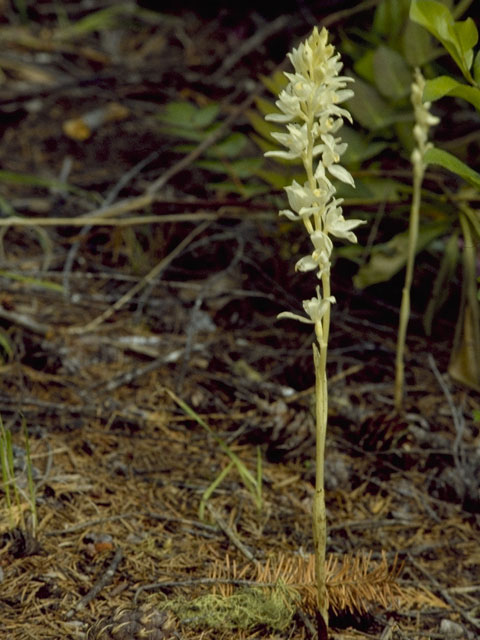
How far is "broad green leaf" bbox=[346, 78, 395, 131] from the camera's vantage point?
2559 mm

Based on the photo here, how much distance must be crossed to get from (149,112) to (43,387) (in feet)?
6.88

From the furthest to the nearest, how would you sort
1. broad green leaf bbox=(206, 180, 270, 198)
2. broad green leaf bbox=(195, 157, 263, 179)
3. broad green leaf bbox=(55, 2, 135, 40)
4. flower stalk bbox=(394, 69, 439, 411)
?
broad green leaf bbox=(55, 2, 135, 40) → broad green leaf bbox=(195, 157, 263, 179) → broad green leaf bbox=(206, 180, 270, 198) → flower stalk bbox=(394, 69, 439, 411)

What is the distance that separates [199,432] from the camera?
2.14m

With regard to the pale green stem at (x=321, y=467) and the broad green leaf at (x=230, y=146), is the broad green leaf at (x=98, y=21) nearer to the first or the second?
the broad green leaf at (x=230, y=146)

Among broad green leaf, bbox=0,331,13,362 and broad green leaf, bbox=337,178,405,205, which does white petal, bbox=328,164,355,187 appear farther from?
broad green leaf, bbox=0,331,13,362

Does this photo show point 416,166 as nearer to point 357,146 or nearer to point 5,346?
point 357,146

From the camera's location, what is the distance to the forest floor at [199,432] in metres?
1.48

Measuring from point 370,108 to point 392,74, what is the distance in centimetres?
14

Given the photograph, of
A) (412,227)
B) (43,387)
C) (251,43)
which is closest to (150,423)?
(43,387)

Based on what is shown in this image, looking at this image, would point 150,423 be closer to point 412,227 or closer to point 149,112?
point 412,227

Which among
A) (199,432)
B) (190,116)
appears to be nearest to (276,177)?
(190,116)

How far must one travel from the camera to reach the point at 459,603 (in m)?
1.61

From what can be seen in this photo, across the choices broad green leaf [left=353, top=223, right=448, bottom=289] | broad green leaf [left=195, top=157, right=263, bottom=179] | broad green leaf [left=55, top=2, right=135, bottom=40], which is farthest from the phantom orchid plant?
broad green leaf [left=55, top=2, right=135, bottom=40]

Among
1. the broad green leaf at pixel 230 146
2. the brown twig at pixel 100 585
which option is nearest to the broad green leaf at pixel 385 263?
the broad green leaf at pixel 230 146
